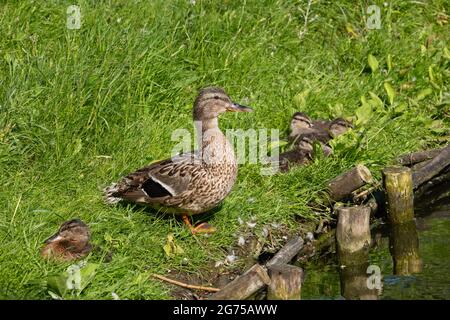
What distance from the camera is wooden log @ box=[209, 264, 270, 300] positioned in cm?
666

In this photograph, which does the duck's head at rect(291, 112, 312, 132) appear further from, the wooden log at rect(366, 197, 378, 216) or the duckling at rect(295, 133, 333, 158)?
the wooden log at rect(366, 197, 378, 216)

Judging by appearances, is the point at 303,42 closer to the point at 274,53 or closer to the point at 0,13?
the point at 274,53

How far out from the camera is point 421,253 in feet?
28.1

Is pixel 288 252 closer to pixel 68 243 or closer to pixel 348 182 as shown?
pixel 348 182

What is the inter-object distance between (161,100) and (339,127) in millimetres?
1606

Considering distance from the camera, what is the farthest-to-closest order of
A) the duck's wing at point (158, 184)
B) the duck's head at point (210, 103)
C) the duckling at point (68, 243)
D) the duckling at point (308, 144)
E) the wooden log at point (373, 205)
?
the duckling at point (308, 144) → the wooden log at point (373, 205) → the duck's head at point (210, 103) → the duck's wing at point (158, 184) → the duckling at point (68, 243)

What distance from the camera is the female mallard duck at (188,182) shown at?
7.97m

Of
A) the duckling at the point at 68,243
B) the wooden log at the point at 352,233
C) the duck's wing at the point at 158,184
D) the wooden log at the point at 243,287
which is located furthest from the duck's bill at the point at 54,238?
the wooden log at the point at 352,233

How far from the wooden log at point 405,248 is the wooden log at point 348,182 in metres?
0.51

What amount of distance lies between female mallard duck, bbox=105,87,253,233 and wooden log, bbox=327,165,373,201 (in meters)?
1.00

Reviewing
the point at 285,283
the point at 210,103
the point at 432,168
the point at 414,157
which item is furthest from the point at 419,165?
the point at 285,283

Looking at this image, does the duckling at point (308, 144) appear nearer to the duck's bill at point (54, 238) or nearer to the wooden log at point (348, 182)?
the wooden log at point (348, 182)
